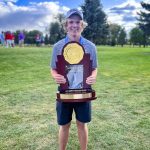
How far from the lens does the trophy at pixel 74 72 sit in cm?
412

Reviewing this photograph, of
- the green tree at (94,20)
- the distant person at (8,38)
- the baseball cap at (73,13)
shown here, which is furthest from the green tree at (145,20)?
the baseball cap at (73,13)

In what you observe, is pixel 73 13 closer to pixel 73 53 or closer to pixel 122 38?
pixel 73 53

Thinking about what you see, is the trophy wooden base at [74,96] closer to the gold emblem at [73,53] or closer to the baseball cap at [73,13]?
the gold emblem at [73,53]

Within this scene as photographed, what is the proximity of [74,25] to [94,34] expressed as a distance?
58.0 meters

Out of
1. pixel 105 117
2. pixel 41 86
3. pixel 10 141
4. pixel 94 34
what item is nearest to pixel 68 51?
pixel 10 141

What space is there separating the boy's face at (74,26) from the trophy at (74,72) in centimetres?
15

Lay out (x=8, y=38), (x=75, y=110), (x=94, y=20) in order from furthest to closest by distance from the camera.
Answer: (x=94, y=20)
(x=8, y=38)
(x=75, y=110)

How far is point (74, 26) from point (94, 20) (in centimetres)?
5855

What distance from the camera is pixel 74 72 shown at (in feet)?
13.6

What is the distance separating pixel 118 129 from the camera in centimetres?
634

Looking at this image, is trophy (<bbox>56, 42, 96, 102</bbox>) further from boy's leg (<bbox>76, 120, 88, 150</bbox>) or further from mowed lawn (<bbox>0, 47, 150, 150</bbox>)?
mowed lawn (<bbox>0, 47, 150, 150</bbox>)

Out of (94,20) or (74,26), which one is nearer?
(74,26)

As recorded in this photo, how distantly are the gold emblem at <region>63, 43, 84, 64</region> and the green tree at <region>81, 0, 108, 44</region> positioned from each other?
56.8 metres

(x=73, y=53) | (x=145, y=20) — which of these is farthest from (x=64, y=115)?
Answer: (x=145, y=20)
